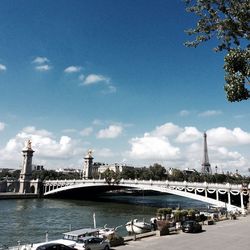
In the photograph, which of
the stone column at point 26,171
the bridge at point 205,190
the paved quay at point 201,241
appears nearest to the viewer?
the paved quay at point 201,241

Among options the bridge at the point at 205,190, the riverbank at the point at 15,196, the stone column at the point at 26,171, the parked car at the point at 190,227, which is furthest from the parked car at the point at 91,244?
the stone column at the point at 26,171

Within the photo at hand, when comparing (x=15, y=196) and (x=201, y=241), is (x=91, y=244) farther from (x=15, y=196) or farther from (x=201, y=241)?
(x=15, y=196)

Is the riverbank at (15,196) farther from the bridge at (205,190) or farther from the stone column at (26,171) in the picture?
the bridge at (205,190)

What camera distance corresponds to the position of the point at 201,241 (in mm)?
24688

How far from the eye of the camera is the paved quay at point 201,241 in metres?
22.6

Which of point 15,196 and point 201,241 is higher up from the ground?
point 15,196

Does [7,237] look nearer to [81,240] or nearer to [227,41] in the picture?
[81,240]

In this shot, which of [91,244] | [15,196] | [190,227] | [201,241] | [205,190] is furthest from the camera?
[15,196]

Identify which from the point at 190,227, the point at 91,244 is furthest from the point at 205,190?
the point at 91,244

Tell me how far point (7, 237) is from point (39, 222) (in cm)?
1256

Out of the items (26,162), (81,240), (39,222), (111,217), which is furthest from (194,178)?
(81,240)

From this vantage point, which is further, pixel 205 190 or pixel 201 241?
pixel 205 190

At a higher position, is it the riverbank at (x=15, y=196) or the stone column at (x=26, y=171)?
the stone column at (x=26, y=171)

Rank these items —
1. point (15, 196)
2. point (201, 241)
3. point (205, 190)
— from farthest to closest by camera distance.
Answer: point (15, 196) → point (205, 190) → point (201, 241)
